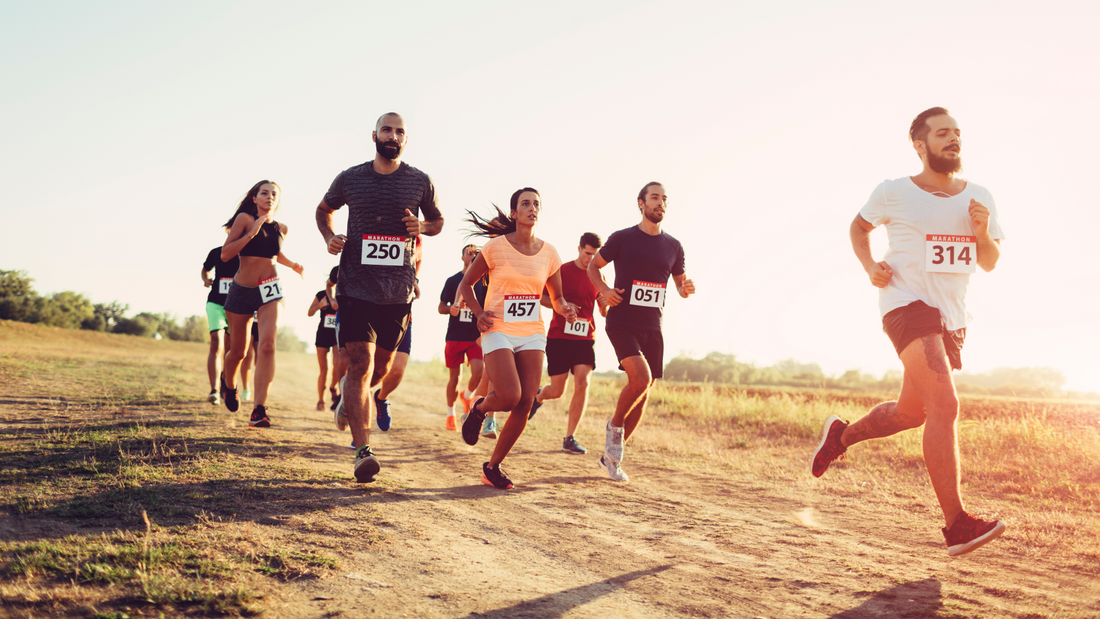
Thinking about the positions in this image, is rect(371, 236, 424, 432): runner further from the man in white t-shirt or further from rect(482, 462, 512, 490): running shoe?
the man in white t-shirt

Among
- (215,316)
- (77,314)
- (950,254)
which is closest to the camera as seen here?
(950,254)

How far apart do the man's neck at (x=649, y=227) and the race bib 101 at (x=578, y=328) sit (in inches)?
61.9

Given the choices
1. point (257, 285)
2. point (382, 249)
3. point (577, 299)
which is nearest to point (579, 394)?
point (577, 299)

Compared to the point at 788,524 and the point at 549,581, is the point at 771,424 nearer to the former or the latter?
the point at 788,524

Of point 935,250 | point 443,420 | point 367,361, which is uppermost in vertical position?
point 935,250

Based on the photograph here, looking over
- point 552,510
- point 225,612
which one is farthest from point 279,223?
point 225,612

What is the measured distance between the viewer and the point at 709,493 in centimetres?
607

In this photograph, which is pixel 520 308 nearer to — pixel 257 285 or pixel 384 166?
pixel 384 166

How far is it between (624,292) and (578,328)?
1.43 metres

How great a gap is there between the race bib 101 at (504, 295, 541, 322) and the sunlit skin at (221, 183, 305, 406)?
2863 millimetres

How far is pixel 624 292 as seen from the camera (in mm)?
6570

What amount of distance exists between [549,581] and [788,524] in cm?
227

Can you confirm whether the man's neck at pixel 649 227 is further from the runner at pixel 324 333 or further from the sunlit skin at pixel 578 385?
the runner at pixel 324 333

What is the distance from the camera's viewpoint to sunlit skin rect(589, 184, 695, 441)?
6.32 meters
